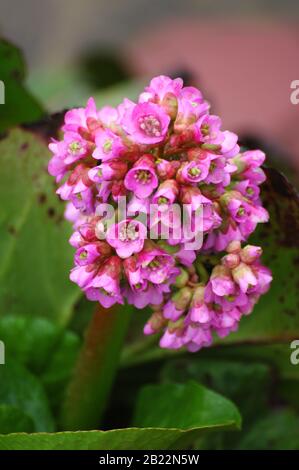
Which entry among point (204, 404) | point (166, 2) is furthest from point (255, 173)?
point (166, 2)

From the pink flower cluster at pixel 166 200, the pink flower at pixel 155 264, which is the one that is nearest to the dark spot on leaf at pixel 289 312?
the pink flower cluster at pixel 166 200

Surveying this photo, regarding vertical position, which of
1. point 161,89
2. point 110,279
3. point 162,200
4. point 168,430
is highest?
point 161,89

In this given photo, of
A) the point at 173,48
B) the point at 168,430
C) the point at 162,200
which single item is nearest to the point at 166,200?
the point at 162,200

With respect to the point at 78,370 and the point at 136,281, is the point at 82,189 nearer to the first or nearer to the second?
the point at 136,281

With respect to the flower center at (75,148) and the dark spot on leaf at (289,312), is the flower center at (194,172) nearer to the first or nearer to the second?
the flower center at (75,148)

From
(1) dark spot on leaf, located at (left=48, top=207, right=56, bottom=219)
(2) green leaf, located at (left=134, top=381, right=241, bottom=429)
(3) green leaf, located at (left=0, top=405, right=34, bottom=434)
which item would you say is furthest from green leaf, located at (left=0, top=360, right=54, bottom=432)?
(1) dark spot on leaf, located at (left=48, top=207, right=56, bottom=219)

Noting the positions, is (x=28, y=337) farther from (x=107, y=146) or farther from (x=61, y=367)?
(x=107, y=146)

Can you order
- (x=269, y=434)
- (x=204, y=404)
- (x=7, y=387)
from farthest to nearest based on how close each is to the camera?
1. (x=269, y=434)
2. (x=7, y=387)
3. (x=204, y=404)
